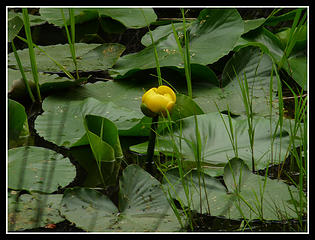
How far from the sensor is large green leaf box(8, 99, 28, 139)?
1.41 meters

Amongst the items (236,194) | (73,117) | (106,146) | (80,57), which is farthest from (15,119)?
(236,194)

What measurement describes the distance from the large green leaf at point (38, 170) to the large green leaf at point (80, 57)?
0.53m

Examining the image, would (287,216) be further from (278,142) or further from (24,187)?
(24,187)

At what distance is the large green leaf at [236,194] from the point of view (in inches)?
44.7

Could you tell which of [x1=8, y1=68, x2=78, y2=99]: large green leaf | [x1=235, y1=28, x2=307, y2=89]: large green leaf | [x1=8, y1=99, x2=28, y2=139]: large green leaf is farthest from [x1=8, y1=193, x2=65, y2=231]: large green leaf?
[x1=235, y1=28, x2=307, y2=89]: large green leaf

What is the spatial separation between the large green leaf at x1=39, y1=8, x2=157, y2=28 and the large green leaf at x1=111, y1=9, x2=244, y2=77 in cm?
35

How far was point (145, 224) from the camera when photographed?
1094 millimetres

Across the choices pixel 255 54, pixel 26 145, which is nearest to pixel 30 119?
pixel 26 145

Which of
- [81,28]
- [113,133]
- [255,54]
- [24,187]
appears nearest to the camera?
[24,187]

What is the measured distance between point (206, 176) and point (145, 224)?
0.70 feet

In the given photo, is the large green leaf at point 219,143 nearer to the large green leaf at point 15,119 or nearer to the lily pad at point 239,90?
the lily pad at point 239,90

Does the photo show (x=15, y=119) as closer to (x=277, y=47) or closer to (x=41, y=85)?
(x=41, y=85)

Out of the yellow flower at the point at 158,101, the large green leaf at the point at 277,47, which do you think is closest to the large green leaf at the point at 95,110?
the yellow flower at the point at 158,101

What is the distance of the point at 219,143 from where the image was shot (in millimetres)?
1386
